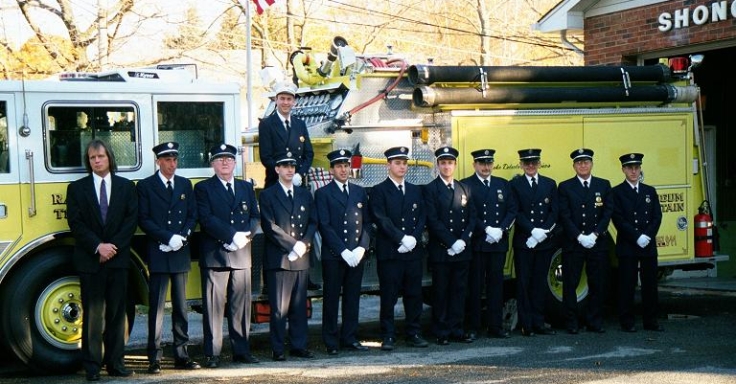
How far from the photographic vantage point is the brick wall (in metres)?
14.2

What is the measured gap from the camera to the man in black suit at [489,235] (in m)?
10.2

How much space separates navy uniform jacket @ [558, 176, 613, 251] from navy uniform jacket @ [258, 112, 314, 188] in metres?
2.75

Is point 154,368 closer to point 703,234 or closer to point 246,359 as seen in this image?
point 246,359

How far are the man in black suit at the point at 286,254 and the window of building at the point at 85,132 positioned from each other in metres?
1.26

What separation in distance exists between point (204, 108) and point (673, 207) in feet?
18.2

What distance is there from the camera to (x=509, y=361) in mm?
8930

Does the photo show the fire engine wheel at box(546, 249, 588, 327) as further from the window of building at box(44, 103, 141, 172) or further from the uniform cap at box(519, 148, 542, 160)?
the window of building at box(44, 103, 141, 172)

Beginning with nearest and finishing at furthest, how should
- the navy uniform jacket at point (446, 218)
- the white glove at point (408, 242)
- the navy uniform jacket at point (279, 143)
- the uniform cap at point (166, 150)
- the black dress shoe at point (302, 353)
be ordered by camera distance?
the uniform cap at point (166, 150) → the black dress shoe at point (302, 353) → the white glove at point (408, 242) → the navy uniform jacket at point (279, 143) → the navy uniform jacket at point (446, 218)

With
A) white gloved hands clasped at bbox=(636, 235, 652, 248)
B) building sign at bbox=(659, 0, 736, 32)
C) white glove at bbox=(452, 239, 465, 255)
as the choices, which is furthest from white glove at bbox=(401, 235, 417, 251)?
building sign at bbox=(659, 0, 736, 32)

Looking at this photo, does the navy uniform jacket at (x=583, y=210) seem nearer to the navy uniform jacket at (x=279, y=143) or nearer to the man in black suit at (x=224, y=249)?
the navy uniform jacket at (x=279, y=143)

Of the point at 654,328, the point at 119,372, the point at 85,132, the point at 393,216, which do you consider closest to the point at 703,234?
the point at 654,328

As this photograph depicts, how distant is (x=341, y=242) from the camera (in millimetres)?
9477

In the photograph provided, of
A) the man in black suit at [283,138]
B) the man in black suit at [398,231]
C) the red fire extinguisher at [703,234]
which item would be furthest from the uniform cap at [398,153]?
the red fire extinguisher at [703,234]

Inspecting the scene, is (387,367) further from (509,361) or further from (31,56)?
(31,56)
